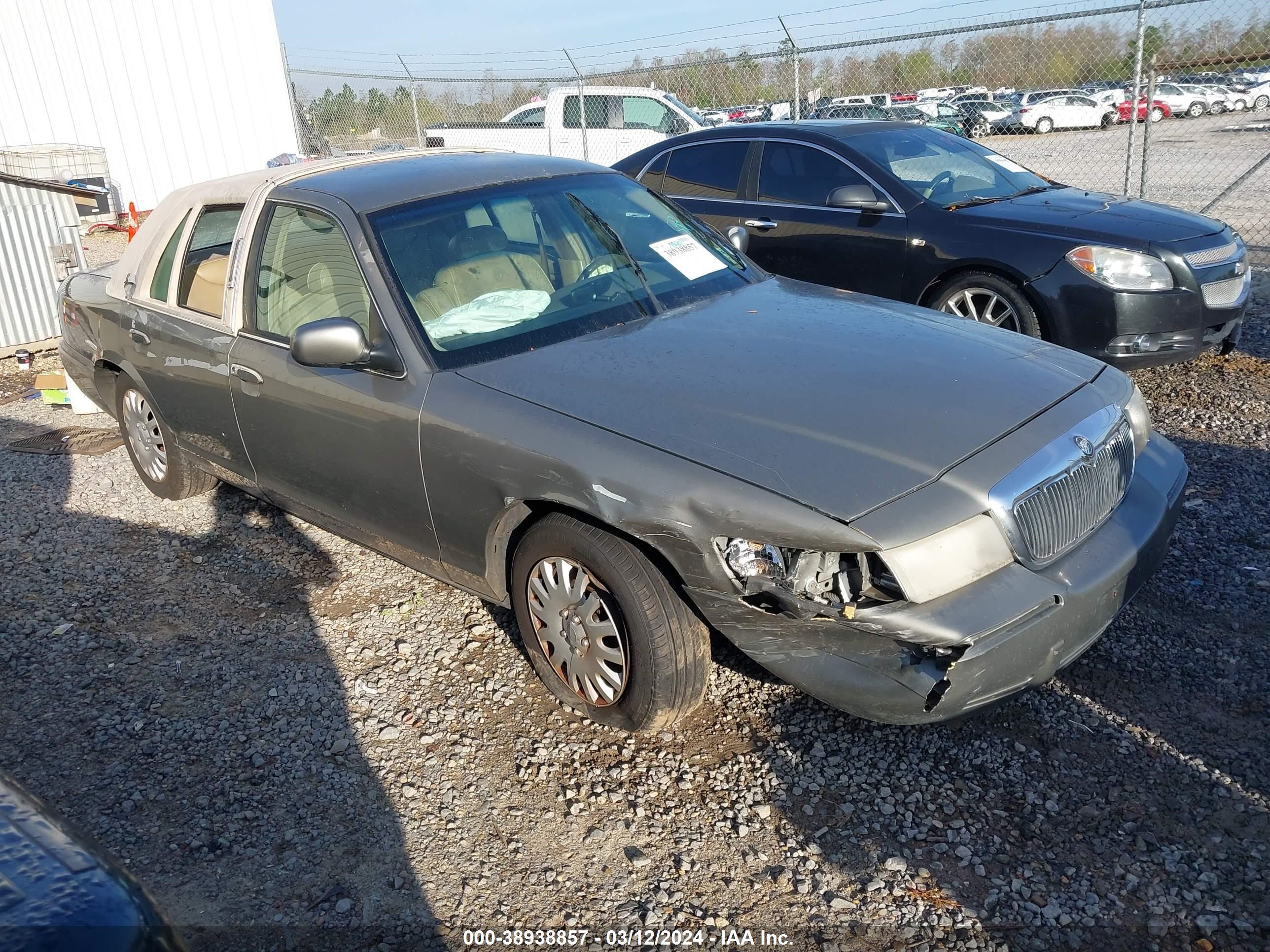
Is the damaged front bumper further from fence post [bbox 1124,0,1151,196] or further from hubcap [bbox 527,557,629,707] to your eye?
fence post [bbox 1124,0,1151,196]

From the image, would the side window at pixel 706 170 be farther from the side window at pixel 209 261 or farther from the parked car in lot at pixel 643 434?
the side window at pixel 209 261

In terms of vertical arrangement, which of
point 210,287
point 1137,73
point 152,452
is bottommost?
point 152,452

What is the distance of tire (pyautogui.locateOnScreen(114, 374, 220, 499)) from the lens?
5.27m

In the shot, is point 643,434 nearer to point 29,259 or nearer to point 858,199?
point 858,199

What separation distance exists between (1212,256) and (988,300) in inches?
49.1

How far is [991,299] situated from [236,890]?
514 centimetres

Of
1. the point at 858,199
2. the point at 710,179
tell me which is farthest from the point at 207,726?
the point at 710,179

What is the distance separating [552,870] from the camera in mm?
2768

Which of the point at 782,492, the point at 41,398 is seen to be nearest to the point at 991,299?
the point at 782,492

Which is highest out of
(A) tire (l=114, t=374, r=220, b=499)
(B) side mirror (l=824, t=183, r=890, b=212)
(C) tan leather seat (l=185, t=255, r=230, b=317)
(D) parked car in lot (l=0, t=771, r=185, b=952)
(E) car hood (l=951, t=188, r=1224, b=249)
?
(C) tan leather seat (l=185, t=255, r=230, b=317)

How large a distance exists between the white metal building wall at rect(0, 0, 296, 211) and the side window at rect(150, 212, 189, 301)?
14087 mm

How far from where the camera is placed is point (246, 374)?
13.6 feet

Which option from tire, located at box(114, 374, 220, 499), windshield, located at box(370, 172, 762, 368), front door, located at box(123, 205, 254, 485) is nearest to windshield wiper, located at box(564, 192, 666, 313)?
windshield, located at box(370, 172, 762, 368)

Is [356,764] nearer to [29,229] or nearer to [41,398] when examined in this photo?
[41,398]
